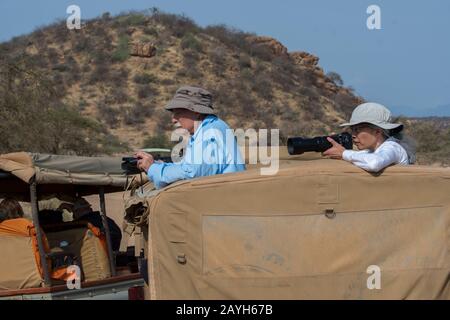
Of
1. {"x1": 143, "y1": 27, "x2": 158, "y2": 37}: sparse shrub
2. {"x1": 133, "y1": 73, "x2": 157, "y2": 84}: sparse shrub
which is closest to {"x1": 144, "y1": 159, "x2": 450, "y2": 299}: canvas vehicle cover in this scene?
{"x1": 133, "y1": 73, "x2": 157, "y2": 84}: sparse shrub

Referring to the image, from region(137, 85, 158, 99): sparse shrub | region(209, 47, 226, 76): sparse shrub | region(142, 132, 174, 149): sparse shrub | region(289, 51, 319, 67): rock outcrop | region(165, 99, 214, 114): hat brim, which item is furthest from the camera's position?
region(289, 51, 319, 67): rock outcrop

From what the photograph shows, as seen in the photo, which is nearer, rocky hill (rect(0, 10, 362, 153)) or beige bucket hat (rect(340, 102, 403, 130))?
beige bucket hat (rect(340, 102, 403, 130))

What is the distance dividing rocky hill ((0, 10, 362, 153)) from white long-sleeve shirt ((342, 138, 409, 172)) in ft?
76.4

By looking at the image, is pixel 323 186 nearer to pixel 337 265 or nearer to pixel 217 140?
pixel 337 265

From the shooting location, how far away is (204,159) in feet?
13.6

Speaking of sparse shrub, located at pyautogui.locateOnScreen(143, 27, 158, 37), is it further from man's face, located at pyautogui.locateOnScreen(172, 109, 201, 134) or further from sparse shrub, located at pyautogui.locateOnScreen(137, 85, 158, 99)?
man's face, located at pyautogui.locateOnScreen(172, 109, 201, 134)

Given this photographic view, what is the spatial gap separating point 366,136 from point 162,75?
1251 inches

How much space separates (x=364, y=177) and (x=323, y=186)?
223 millimetres

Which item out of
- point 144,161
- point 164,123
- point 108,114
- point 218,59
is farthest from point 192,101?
point 218,59

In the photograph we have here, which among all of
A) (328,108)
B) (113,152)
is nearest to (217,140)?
(113,152)

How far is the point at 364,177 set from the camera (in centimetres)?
355

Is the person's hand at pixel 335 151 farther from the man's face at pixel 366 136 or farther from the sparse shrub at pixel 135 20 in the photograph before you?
the sparse shrub at pixel 135 20

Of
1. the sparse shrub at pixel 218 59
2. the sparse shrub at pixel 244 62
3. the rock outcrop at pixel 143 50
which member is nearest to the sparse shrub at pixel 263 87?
the sparse shrub at pixel 244 62

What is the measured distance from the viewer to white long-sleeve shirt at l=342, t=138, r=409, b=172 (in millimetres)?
3566
